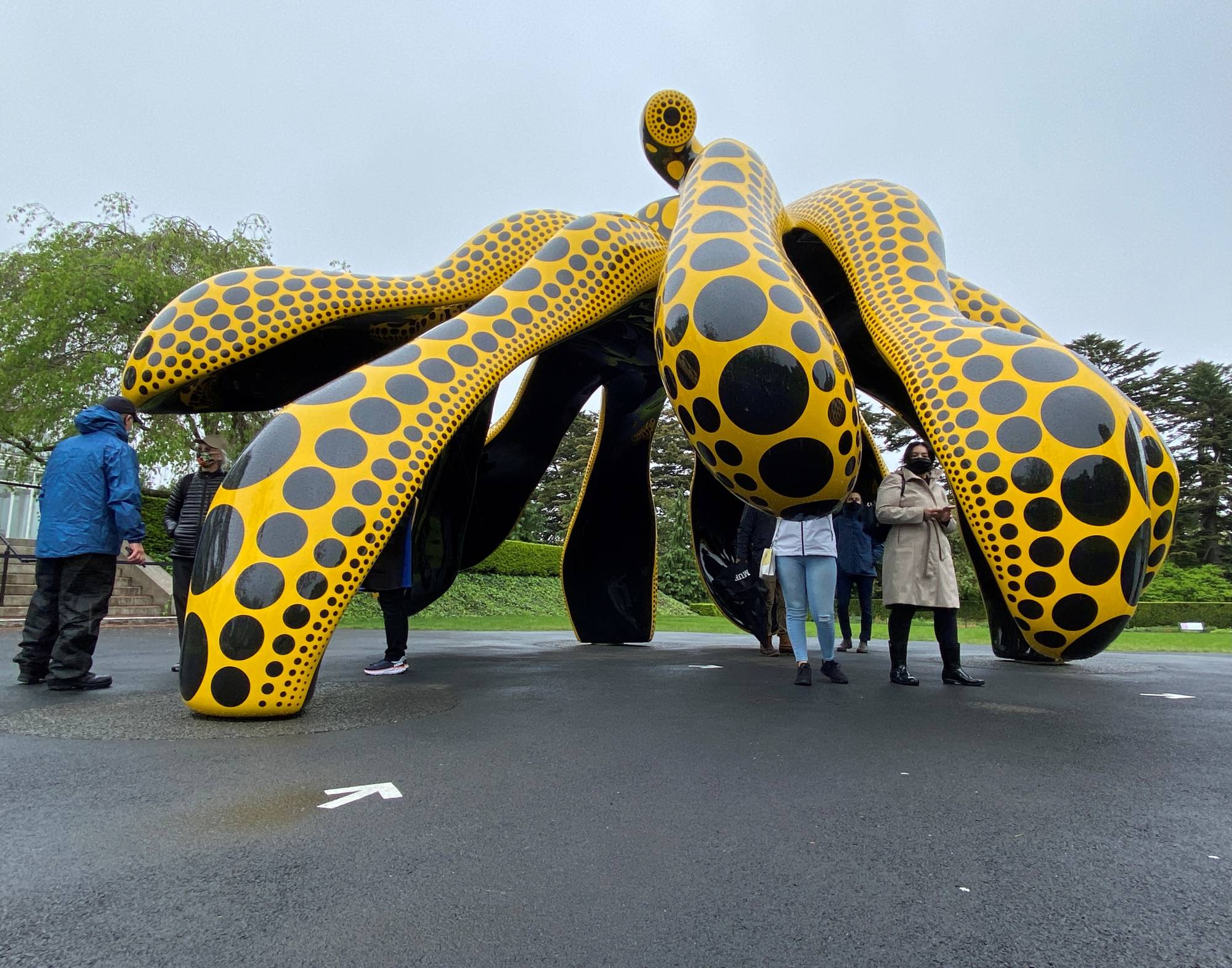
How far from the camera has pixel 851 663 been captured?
714cm

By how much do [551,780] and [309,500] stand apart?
2.28 meters

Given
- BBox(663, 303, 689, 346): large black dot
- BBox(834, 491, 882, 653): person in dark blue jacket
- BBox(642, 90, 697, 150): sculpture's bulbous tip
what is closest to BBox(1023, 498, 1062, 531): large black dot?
BBox(663, 303, 689, 346): large black dot

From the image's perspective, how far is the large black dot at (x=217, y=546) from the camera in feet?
13.5

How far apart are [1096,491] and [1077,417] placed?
41 centimetres

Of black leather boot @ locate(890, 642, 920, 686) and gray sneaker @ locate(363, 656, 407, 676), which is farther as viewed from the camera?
gray sneaker @ locate(363, 656, 407, 676)

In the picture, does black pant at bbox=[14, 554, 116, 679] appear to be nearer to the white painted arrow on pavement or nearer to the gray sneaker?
the gray sneaker

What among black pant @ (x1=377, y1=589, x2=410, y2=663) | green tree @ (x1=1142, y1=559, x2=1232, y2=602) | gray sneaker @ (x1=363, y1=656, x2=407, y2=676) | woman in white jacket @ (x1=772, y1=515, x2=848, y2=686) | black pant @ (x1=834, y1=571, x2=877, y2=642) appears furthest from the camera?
green tree @ (x1=1142, y1=559, x2=1232, y2=602)

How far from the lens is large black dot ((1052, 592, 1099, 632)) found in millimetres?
3838

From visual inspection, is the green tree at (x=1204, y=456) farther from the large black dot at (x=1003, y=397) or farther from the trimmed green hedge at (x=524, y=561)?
the large black dot at (x=1003, y=397)

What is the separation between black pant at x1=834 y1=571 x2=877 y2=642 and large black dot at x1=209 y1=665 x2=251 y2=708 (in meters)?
6.19

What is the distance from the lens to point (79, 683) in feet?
16.2

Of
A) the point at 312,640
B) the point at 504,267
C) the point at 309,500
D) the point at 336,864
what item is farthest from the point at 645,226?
the point at 336,864

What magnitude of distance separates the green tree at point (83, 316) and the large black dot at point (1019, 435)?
52.2ft

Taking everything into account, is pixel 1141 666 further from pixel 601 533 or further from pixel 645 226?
pixel 645 226
